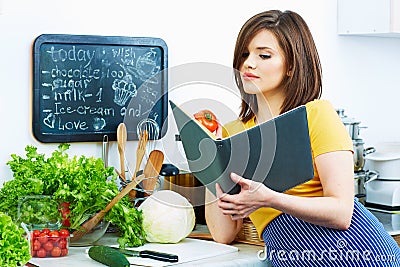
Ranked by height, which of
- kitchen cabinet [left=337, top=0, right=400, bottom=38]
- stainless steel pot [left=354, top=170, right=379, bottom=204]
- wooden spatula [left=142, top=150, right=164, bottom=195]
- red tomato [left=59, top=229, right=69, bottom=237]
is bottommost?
red tomato [left=59, top=229, right=69, bottom=237]

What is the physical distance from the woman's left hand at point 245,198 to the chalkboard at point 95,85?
0.68 m

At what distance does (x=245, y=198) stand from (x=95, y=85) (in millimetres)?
781

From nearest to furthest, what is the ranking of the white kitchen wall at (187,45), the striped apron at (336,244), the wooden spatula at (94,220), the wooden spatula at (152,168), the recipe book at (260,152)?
the recipe book at (260,152) → the striped apron at (336,244) → the wooden spatula at (94,220) → the white kitchen wall at (187,45) → the wooden spatula at (152,168)

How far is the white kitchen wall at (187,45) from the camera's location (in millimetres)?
2328

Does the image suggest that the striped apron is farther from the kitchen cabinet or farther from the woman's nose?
the kitchen cabinet

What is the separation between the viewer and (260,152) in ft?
6.11

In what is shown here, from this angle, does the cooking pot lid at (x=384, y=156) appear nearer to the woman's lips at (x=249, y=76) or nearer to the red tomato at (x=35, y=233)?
the woman's lips at (x=249, y=76)

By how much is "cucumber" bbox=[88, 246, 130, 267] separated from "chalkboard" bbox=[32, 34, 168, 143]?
47 centimetres

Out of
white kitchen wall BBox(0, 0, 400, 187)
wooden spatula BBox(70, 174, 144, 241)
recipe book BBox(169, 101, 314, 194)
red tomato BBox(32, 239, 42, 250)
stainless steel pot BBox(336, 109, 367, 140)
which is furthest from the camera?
stainless steel pot BBox(336, 109, 367, 140)

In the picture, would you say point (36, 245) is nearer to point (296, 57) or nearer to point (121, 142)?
point (121, 142)

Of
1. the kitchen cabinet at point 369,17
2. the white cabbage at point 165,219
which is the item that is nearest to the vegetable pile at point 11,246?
the white cabbage at point 165,219

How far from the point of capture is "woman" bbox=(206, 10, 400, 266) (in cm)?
192

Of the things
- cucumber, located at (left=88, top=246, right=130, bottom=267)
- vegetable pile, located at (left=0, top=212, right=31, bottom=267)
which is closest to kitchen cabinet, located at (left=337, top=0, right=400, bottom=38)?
cucumber, located at (left=88, top=246, right=130, bottom=267)

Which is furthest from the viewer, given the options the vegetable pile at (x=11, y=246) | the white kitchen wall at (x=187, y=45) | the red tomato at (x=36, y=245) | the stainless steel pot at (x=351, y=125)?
the stainless steel pot at (x=351, y=125)
